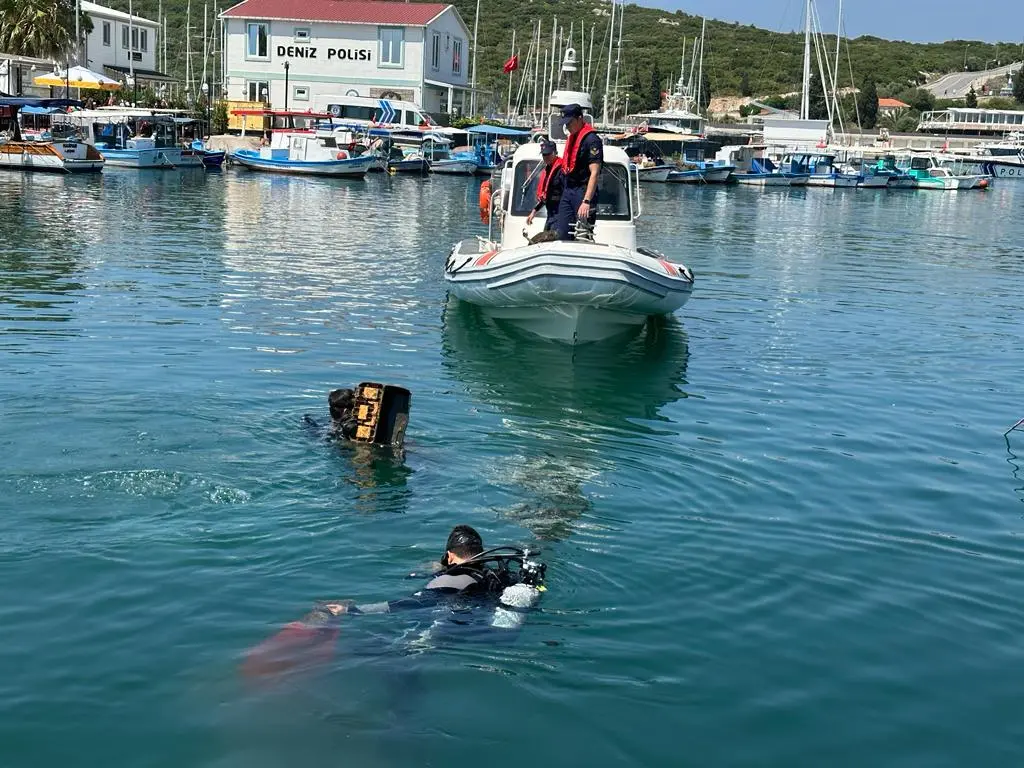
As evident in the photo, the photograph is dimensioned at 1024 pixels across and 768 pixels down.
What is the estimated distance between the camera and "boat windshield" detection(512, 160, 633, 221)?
17.3m

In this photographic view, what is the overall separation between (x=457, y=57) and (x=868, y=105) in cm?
4964

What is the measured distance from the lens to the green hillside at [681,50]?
4926 inches

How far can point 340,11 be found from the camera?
78.6 metres

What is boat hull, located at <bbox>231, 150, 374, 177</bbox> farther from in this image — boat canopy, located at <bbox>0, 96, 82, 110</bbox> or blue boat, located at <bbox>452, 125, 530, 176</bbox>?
boat canopy, located at <bbox>0, 96, 82, 110</bbox>

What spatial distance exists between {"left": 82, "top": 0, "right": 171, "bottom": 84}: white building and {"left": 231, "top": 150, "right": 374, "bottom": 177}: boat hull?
2000cm

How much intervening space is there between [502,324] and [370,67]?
214ft

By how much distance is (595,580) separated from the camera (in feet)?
27.3

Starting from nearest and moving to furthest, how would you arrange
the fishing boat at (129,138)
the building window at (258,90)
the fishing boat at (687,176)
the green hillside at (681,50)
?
1. the fishing boat at (129,138)
2. the fishing boat at (687,176)
3. the building window at (258,90)
4. the green hillside at (681,50)

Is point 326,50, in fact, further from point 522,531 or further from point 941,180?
point 522,531

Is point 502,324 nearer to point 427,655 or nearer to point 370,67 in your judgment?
point 427,655

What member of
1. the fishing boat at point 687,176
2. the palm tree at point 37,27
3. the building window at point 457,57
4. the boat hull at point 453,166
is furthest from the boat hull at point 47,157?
the building window at point 457,57

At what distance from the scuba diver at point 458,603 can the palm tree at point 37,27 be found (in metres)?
63.9

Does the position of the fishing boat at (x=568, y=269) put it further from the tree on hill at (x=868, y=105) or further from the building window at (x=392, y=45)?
the tree on hill at (x=868, y=105)

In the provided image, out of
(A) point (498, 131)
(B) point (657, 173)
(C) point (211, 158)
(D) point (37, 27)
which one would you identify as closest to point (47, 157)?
(C) point (211, 158)
